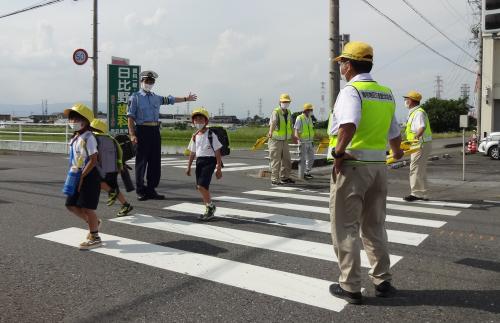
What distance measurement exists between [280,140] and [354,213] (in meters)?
7.53

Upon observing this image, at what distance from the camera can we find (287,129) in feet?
37.0

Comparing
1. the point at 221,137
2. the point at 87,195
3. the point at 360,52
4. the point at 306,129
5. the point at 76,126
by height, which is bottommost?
the point at 87,195

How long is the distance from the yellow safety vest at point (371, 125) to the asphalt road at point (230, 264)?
1.22 meters

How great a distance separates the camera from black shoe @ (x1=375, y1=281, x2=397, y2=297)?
3.92 m

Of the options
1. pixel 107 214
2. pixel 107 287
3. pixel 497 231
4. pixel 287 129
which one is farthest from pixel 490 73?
pixel 107 287

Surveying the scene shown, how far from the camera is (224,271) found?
460cm

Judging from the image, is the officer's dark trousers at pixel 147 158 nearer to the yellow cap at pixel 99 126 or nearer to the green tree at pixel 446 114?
the yellow cap at pixel 99 126

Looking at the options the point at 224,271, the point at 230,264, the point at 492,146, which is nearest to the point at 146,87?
the point at 230,264

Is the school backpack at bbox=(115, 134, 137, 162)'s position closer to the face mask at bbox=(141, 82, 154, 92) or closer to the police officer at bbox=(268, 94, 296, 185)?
the face mask at bbox=(141, 82, 154, 92)

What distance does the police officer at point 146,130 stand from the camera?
833cm

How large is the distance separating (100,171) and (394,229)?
159 inches

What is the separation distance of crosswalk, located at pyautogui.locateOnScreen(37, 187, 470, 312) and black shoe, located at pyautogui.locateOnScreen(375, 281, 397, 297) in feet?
1.19

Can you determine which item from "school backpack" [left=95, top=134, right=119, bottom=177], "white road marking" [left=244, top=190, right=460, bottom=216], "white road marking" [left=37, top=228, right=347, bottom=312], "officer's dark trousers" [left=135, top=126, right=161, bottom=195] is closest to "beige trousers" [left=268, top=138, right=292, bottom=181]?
"white road marking" [left=244, top=190, right=460, bottom=216]

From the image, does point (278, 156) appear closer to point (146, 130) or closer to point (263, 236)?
point (146, 130)
